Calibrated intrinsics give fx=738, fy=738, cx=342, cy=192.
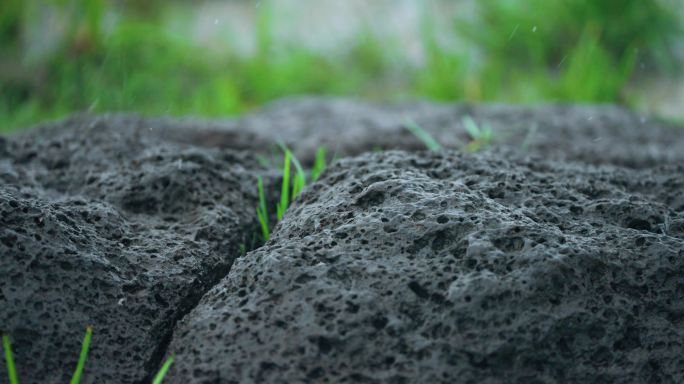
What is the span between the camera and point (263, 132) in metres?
2.89

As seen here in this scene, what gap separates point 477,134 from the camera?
2.76 metres

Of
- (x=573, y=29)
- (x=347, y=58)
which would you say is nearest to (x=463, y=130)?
(x=573, y=29)

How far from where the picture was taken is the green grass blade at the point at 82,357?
1.34 meters

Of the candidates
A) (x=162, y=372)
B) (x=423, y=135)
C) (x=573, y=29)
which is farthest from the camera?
(x=573, y=29)

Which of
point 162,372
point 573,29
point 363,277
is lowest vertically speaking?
point 162,372

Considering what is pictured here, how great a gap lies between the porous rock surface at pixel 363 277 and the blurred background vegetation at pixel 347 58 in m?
2.61

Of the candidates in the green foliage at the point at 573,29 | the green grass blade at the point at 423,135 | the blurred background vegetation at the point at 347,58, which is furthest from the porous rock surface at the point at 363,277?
the green foliage at the point at 573,29

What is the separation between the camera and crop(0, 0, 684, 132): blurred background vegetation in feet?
15.4

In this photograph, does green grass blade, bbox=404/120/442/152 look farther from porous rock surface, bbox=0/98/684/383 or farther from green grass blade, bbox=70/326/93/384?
green grass blade, bbox=70/326/93/384

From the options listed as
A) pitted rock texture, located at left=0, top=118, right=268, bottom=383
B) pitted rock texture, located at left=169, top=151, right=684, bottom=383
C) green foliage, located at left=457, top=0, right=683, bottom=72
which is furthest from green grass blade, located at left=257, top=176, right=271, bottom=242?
green foliage, located at left=457, top=0, right=683, bottom=72

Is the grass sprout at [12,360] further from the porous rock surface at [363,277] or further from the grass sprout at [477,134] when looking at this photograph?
the grass sprout at [477,134]

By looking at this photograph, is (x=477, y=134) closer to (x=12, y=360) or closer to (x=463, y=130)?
(x=463, y=130)

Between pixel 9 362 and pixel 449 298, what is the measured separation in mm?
814

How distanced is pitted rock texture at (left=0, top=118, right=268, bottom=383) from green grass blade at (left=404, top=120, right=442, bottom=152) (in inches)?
27.3
